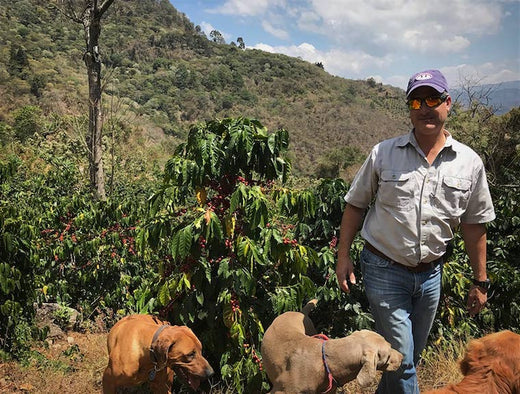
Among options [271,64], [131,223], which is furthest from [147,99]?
[131,223]

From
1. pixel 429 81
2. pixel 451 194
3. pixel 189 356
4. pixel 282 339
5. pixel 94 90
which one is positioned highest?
pixel 94 90

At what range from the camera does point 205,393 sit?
3.15 m

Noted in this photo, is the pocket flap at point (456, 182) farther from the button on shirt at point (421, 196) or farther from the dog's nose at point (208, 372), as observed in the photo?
the dog's nose at point (208, 372)

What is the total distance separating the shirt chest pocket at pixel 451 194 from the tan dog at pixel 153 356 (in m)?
1.74

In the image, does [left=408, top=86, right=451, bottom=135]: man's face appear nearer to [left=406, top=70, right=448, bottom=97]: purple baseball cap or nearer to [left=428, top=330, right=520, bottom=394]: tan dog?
[left=406, top=70, right=448, bottom=97]: purple baseball cap

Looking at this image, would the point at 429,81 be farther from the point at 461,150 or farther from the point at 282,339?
the point at 282,339

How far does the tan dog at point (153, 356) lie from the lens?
2.62 meters

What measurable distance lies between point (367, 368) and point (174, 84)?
41.2m

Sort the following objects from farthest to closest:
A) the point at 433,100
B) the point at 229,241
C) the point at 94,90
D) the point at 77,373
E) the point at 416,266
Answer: the point at 94,90, the point at 77,373, the point at 229,241, the point at 416,266, the point at 433,100

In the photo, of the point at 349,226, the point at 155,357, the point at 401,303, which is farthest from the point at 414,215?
the point at 155,357

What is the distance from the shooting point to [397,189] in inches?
82.0

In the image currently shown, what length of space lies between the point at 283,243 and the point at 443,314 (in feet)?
6.49

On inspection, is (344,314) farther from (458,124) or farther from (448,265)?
(458,124)

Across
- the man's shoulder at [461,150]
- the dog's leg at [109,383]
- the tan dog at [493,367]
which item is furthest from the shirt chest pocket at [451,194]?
the dog's leg at [109,383]
